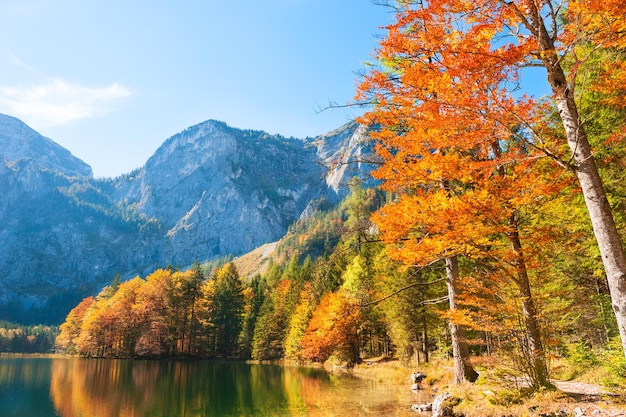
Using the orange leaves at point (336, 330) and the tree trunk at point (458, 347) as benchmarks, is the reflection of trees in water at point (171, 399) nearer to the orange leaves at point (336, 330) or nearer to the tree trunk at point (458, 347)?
the tree trunk at point (458, 347)

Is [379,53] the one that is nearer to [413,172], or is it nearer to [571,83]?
[413,172]

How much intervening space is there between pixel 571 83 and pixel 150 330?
217 feet

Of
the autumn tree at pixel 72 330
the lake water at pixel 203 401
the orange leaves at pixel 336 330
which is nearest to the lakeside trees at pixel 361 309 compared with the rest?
the orange leaves at pixel 336 330

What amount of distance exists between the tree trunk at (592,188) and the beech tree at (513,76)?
14 millimetres

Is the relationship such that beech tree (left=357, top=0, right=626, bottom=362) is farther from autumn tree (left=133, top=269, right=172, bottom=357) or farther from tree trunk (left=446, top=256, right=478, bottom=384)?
autumn tree (left=133, top=269, right=172, bottom=357)

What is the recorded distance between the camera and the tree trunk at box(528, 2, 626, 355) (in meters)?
5.90

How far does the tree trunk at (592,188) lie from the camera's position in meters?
5.90

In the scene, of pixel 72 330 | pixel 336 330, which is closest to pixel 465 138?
pixel 336 330

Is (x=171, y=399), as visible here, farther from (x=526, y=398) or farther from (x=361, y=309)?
(x=526, y=398)

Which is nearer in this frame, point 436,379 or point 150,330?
point 436,379

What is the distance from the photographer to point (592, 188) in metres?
6.34

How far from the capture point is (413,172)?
1103 centimetres

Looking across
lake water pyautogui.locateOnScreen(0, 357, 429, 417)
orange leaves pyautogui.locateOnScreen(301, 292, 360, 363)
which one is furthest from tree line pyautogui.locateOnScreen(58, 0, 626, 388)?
orange leaves pyautogui.locateOnScreen(301, 292, 360, 363)

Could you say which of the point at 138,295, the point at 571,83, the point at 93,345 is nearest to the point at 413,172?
the point at 571,83
